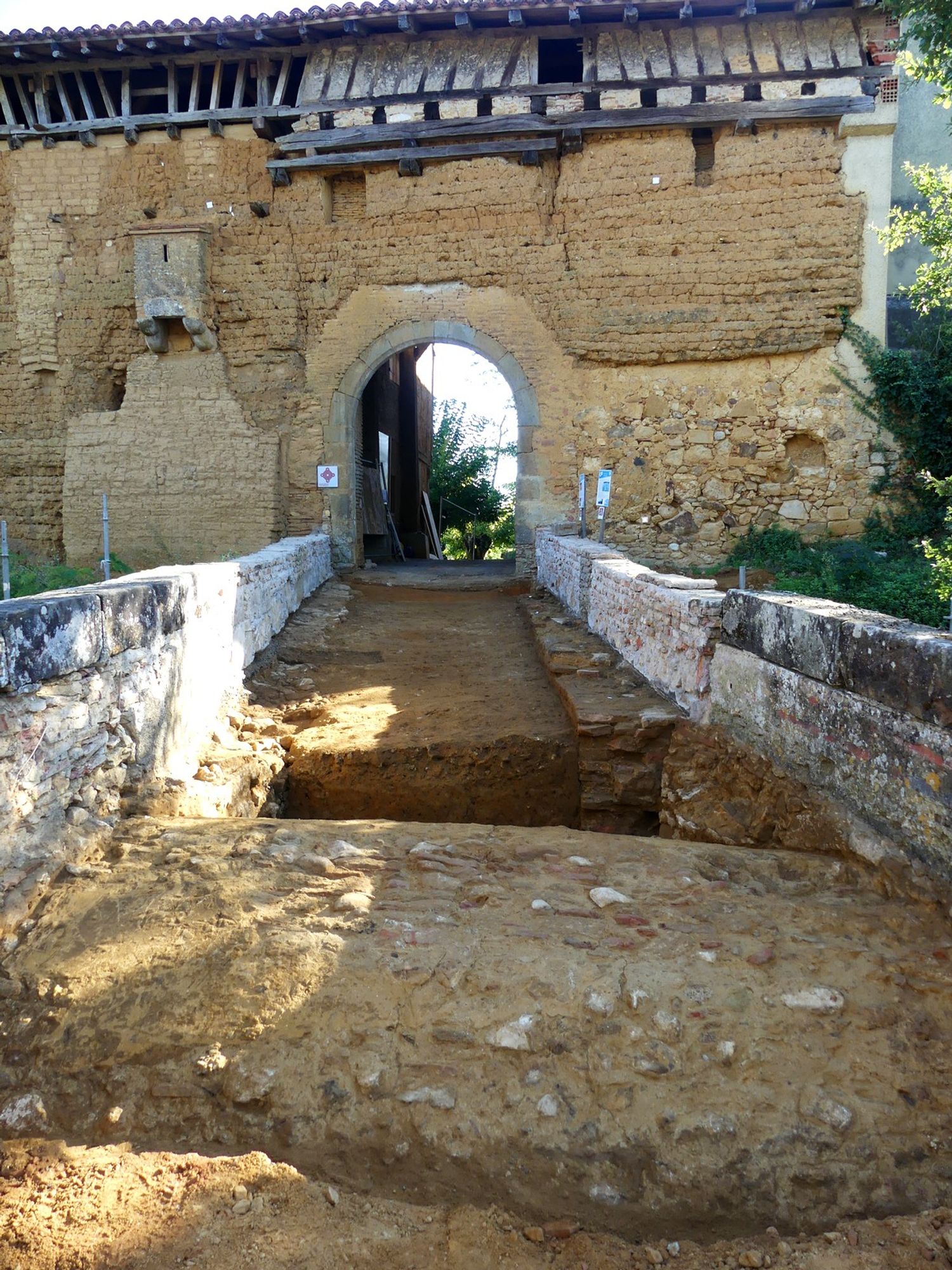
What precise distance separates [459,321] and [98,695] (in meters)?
9.40

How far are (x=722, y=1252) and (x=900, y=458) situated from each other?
11.1m

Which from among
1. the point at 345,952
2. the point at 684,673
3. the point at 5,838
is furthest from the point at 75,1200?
the point at 684,673

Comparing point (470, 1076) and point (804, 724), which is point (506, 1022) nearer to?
point (470, 1076)

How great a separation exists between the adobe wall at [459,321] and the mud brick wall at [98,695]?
282 inches

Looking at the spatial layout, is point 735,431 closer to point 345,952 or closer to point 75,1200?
point 345,952

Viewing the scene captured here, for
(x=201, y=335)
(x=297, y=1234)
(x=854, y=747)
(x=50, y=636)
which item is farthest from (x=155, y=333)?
(x=297, y=1234)

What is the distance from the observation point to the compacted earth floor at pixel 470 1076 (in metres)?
1.82

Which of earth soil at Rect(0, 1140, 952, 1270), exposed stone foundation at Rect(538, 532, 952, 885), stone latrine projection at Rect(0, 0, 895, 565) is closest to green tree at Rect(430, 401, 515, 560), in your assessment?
stone latrine projection at Rect(0, 0, 895, 565)

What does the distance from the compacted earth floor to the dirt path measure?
7.04 feet

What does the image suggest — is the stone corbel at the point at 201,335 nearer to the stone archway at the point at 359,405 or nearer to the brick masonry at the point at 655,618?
Answer: the stone archway at the point at 359,405

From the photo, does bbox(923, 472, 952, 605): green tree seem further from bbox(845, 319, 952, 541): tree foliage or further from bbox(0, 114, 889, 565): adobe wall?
bbox(0, 114, 889, 565): adobe wall

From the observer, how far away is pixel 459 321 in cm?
1158

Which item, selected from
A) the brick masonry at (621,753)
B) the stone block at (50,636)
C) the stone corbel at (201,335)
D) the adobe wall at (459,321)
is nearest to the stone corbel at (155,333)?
the adobe wall at (459,321)

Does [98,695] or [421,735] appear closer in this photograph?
[98,695]
